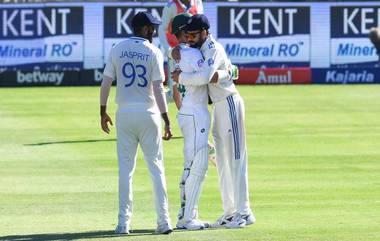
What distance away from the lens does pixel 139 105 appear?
1068cm

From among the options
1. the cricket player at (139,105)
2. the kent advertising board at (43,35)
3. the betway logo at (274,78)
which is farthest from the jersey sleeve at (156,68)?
the kent advertising board at (43,35)

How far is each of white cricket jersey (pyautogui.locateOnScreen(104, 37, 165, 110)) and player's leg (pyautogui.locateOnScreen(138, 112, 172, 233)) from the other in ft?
0.57

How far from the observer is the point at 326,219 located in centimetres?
1163

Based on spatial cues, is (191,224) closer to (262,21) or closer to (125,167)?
(125,167)

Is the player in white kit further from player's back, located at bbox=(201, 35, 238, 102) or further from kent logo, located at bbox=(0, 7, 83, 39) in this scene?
kent logo, located at bbox=(0, 7, 83, 39)

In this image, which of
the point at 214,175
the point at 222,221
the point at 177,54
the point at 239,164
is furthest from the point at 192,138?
the point at 214,175

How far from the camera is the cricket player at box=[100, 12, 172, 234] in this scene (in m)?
10.7

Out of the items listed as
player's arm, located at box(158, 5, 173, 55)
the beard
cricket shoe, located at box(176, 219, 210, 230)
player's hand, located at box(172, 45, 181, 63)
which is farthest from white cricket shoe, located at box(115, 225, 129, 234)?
player's arm, located at box(158, 5, 173, 55)

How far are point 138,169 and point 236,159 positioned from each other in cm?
461

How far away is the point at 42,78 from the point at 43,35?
1379 millimetres

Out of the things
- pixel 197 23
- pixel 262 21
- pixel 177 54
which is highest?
pixel 197 23

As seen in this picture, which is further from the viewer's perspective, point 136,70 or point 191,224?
point 191,224

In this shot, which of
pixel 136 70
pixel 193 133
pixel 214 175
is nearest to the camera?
pixel 136 70

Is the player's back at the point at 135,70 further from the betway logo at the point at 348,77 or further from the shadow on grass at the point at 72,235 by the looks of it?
the betway logo at the point at 348,77
